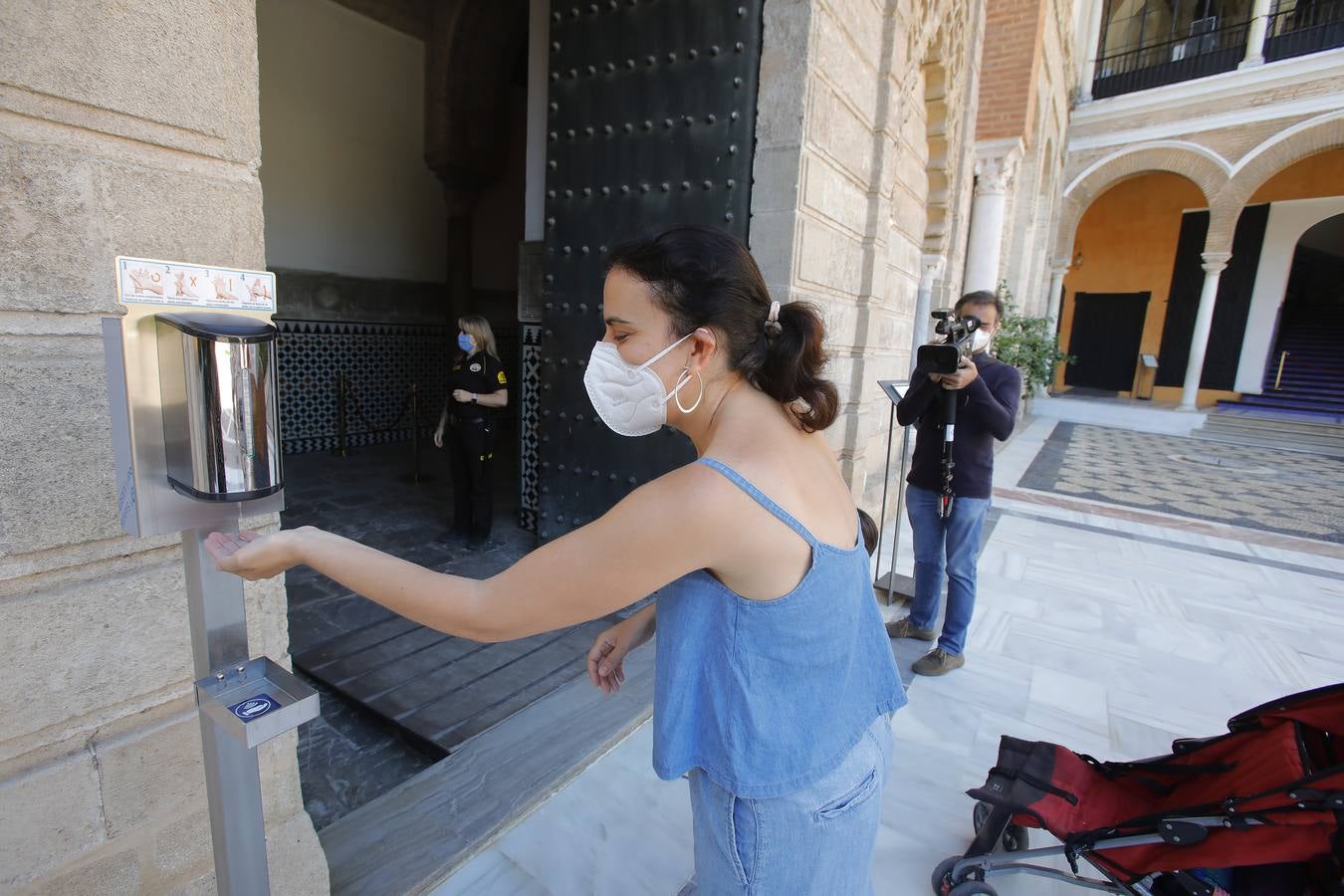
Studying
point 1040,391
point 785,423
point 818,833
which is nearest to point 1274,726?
point 818,833

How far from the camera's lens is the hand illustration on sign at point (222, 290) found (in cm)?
79

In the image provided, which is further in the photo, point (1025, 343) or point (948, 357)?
point (1025, 343)

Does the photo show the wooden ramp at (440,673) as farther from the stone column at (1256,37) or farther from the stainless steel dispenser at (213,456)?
the stone column at (1256,37)

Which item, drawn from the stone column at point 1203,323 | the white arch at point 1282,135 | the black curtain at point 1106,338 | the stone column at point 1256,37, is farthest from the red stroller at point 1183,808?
the black curtain at point 1106,338

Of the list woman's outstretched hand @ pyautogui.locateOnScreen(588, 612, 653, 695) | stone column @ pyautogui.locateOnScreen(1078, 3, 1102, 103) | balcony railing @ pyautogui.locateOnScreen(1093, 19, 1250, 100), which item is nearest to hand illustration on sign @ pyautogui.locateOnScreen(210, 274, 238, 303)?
woman's outstretched hand @ pyautogui.locateOnScreen(588, 612, 653, 695)

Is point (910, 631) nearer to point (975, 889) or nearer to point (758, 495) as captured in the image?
point (975, 889)

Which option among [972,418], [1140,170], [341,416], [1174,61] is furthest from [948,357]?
[1174,61]

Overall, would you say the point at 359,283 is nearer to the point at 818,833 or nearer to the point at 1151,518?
the point at 818,833

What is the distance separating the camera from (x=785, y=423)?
1.03 metres

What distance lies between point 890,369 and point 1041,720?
268cm

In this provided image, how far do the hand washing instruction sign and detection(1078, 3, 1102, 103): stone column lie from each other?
61.4 ft

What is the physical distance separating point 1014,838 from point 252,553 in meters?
2.11

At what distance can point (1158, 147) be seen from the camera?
552 inches

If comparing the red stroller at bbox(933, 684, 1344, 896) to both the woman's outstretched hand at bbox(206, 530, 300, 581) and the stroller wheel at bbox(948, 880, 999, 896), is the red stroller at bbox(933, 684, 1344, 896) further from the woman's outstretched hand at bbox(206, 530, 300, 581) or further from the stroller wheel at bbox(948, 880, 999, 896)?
the woman's outstretched hand at bbox(206, 530, 300, 581)
